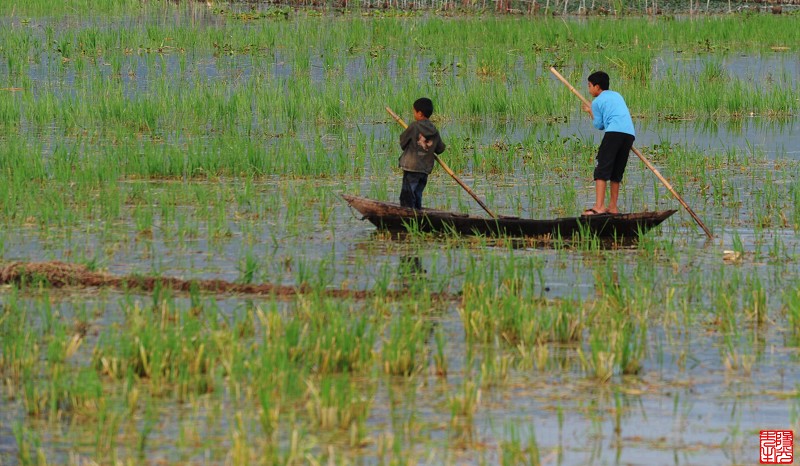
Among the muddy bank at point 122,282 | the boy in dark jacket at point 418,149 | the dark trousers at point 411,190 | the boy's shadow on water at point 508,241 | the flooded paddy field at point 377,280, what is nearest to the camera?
the flooded paddy field at point 377,280

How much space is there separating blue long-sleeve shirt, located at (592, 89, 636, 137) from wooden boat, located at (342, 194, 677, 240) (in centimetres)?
93

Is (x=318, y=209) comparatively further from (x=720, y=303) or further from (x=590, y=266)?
(x=720, y=303)

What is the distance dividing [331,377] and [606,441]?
128cm

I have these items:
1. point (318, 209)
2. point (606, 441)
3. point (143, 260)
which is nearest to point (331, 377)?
point (606, 441)

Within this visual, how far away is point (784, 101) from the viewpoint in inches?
621

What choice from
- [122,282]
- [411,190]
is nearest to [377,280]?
[122,282]

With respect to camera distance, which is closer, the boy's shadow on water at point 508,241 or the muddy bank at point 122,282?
the muddy bank at point 122,282

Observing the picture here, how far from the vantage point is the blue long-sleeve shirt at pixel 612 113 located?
371 inches

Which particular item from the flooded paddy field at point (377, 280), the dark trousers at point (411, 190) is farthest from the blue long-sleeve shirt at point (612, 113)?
the dark trousers at point (411, 190)

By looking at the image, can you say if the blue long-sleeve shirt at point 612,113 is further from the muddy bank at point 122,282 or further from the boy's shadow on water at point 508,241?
the muddy bank at point 122,282

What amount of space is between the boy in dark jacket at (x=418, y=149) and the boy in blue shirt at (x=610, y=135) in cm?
118

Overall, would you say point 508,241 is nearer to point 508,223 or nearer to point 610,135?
point 508,223

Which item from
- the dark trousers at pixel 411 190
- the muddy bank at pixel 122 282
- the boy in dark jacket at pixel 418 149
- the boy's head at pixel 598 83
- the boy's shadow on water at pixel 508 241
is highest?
the boy's head at pixel 598 83

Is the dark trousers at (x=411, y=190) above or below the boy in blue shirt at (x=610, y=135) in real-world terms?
below
